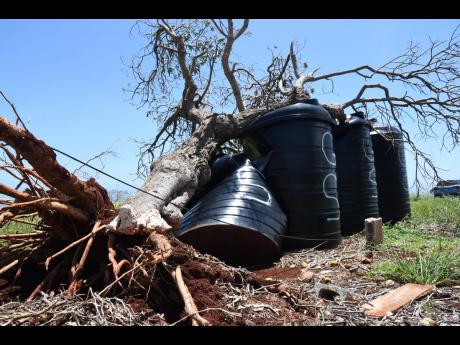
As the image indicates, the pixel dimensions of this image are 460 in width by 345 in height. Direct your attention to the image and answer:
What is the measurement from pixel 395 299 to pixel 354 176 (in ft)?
10.3

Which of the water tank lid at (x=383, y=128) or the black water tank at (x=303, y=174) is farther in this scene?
the water tank lid at (x=383, y=128)

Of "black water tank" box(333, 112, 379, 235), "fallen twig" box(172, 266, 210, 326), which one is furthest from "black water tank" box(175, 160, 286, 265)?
"black water tank" box(333, 112, 379, 235)

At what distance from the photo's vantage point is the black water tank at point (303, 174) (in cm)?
428

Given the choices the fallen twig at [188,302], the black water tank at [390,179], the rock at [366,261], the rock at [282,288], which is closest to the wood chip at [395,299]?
the rock at [282,288]

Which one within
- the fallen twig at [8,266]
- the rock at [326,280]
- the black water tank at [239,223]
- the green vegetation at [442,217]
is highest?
the green vegetation at [442,217]

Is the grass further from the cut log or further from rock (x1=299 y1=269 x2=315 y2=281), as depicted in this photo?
rock (x1=299 y1=269 x2=315 y2=281)

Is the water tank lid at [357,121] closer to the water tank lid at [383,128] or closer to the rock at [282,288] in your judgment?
the water tank lid at [383,128]

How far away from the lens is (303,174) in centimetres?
431

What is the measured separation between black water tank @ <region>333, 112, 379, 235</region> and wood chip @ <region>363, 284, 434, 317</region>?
2.74 m

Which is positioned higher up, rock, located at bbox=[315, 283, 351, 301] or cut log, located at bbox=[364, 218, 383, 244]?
cut log, located at bbox=[364, 218, 383, 244]

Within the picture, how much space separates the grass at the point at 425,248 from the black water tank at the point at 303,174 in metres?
0.64

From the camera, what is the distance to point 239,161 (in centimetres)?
466

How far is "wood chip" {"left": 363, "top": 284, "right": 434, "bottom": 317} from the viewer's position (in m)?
2.33

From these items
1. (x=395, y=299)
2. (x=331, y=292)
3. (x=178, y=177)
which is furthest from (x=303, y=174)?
(x=395, y=299)
